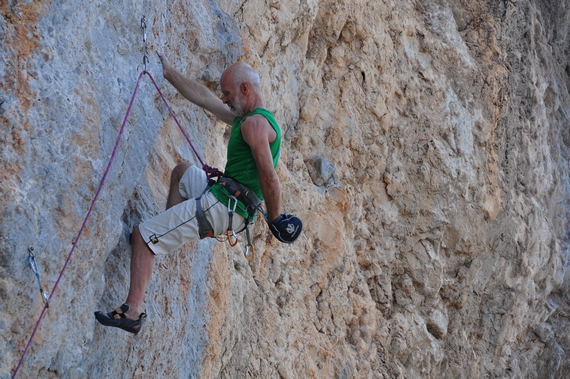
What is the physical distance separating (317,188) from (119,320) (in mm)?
4152

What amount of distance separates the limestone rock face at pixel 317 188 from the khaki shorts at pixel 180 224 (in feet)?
0.76

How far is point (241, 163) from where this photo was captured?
414 cm

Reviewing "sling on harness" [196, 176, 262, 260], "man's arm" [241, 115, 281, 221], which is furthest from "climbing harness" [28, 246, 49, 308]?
"man's arm" [241, 115, 281, 221]

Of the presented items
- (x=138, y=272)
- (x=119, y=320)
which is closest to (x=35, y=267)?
(x=119, y=320)

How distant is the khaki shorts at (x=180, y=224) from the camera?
3.94 m

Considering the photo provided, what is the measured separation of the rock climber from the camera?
387 cm

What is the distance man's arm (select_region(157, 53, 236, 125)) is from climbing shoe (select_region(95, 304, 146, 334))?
154 cm

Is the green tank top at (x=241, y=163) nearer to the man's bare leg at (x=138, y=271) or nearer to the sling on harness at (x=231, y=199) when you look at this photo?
the sling on harness at (x=231, y=199)

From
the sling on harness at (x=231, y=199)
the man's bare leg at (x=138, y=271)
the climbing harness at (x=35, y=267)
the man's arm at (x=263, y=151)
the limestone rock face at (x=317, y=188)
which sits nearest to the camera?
the climbing harness at (x=35, y=267)

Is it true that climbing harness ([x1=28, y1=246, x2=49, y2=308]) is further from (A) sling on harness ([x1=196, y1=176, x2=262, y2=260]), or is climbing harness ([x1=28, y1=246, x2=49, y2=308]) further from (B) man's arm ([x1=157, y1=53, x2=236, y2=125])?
(B) man's arm ([x1=157, y1=53, x2=236, y2=125])

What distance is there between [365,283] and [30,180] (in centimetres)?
561

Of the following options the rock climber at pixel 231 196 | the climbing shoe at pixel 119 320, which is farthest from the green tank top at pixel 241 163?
the climbing shoe at pixel 119 320

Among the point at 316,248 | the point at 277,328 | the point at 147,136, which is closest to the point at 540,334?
the point at 316,248

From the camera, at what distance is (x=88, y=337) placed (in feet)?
11.6
